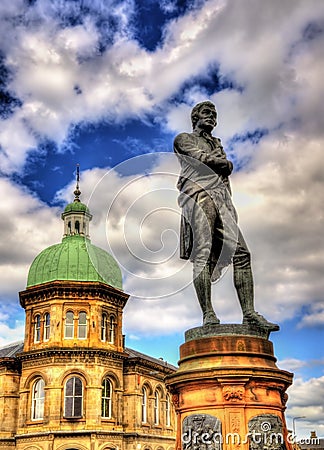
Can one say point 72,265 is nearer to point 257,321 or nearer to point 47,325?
point 47,325

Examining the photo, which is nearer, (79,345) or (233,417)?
(233,417)

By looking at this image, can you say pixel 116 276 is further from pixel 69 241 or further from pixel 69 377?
pixel 69 377

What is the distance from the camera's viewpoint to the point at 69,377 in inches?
1588

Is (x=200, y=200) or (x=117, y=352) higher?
(x=117, y=352)

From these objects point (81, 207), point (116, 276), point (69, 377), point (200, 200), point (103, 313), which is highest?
point (81, 207)

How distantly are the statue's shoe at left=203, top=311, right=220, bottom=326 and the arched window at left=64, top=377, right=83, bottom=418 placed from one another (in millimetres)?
33751

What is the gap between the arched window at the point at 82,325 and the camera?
138ft

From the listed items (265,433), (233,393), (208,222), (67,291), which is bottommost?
(265,433)

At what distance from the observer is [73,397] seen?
40.1 metres

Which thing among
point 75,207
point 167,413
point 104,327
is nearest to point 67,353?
point 104,327

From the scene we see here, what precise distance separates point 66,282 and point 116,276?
19.2 ft

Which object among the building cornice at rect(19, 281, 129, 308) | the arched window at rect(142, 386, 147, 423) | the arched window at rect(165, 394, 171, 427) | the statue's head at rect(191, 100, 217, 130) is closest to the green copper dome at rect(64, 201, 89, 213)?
the building cornice at rect(19, 281, 129, 308)

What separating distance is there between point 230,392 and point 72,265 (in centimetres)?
3797

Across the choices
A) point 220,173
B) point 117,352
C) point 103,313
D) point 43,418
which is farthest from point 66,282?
point 220,173
